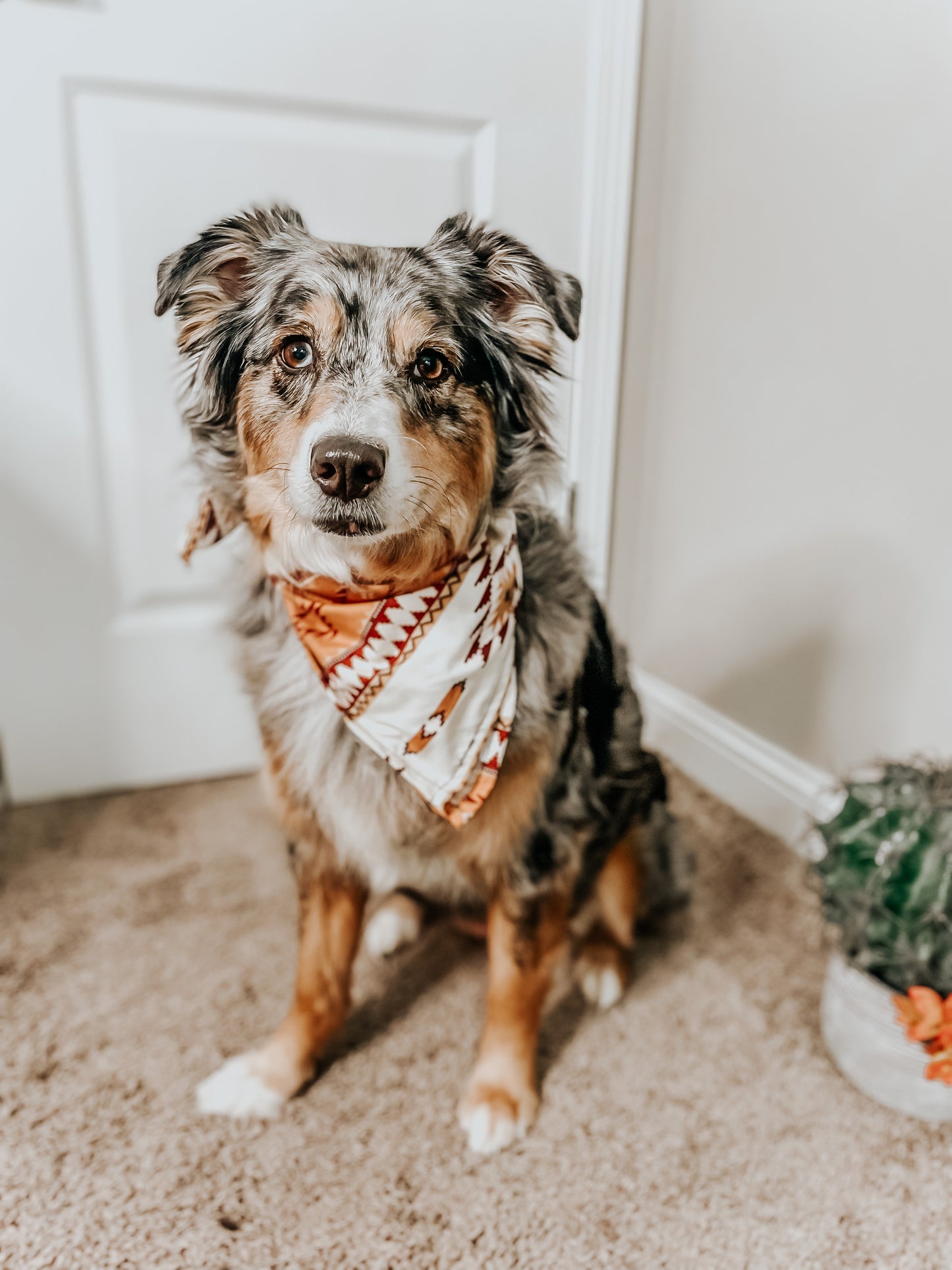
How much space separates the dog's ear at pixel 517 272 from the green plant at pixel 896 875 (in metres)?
0.75

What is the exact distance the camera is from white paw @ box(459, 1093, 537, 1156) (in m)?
1.09

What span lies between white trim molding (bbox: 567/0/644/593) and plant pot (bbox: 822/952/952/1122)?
0.69m

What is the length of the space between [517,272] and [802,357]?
2.97ft

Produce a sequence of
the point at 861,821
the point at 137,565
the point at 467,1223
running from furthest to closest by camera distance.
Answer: the point at 137,565
the point at 861,821
the point at 467,1223

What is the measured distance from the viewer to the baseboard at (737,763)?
1.72 m

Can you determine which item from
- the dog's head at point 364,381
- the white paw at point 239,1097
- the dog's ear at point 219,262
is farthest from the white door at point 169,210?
the white paw at point 239,1097

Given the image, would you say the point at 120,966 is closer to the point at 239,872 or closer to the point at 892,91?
the point at 239,872

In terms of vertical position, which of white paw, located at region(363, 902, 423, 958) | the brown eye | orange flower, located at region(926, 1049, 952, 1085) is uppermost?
the brown eye

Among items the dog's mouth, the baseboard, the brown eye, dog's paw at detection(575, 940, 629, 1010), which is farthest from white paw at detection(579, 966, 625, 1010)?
the brown eye


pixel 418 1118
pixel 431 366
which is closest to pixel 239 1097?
pixel 418 1118

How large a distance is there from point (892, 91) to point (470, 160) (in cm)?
70

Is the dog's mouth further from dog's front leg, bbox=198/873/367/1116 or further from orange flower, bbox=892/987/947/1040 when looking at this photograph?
orange flower, bbox=892/987/947/1040

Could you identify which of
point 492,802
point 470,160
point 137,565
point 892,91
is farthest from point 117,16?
point 492,802

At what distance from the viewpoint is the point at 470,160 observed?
1.34 m
